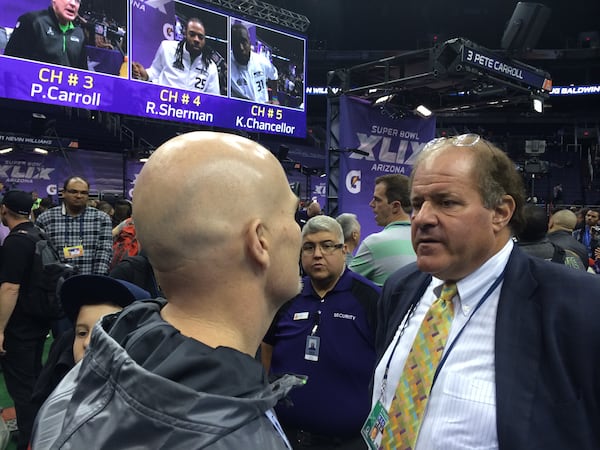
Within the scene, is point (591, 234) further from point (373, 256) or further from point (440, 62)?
point (373, 256)

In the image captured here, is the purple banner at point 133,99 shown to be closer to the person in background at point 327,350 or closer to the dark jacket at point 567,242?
the dark jacket at point 567,242

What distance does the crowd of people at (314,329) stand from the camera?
2.31 ft

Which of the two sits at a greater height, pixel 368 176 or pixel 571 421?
pixel 368 176

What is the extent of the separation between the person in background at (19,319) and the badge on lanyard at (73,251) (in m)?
0.86

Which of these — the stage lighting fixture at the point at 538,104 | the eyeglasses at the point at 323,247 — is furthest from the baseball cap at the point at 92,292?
the stage lighting fixture at the point at 538,104

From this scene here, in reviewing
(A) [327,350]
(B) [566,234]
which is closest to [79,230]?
(A) [327,350]

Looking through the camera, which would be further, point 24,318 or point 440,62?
point 440,62

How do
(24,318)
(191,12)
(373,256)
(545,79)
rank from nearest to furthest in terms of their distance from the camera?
1. (373,256)
2. (24,318)
3. (545,79)
4. (191,12)

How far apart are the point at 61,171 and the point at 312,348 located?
1496cm

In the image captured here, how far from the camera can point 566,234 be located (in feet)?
16.2

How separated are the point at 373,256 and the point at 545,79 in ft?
18.3

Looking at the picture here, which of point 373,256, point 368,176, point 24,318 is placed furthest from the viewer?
point 368,176

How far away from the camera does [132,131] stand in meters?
16.5

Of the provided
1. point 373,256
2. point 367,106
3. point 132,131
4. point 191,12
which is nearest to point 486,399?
point 373,256
